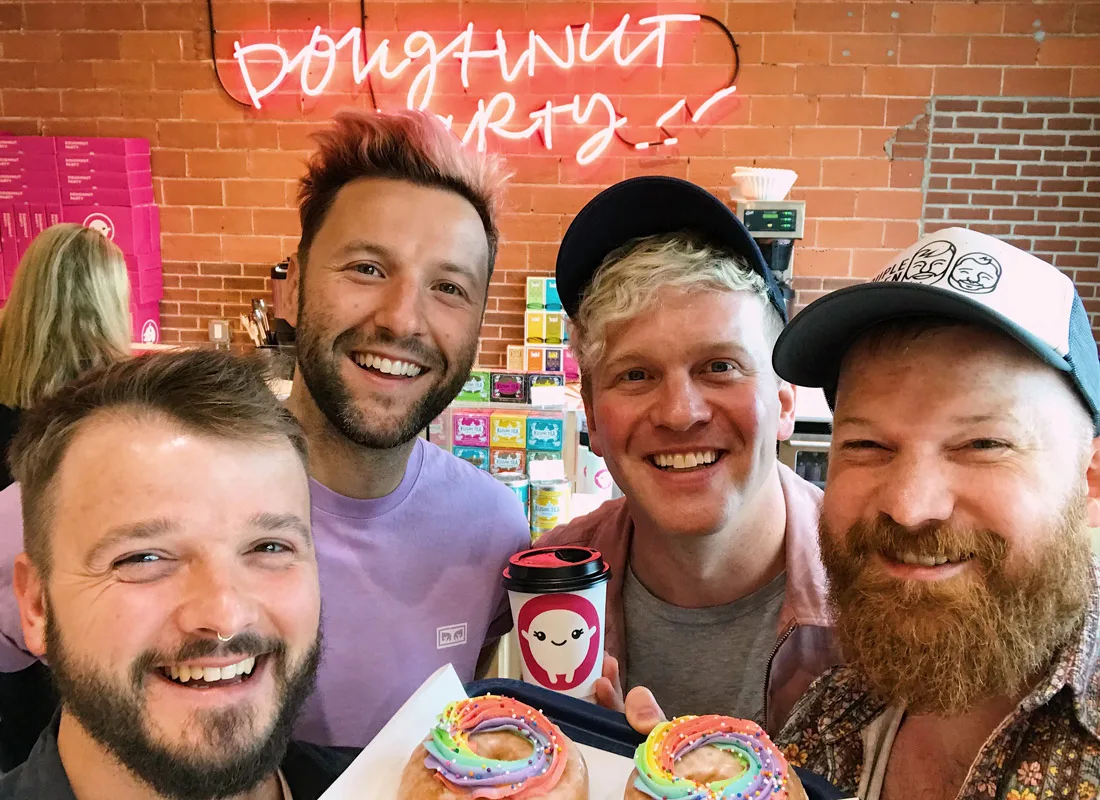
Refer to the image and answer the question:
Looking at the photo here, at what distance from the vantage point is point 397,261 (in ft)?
5.40

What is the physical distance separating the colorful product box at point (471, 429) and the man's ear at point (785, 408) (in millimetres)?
1796

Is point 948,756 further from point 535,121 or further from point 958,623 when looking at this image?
point 535,121

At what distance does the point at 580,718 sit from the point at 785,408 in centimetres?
83

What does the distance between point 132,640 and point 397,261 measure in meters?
0.90

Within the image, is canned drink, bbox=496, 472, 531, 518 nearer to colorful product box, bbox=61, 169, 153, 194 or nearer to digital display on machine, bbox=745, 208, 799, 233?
digital display on machine, bbox=745, 208, 799, 233

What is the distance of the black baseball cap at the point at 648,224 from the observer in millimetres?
1562

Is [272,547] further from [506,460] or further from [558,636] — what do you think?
[506,460]

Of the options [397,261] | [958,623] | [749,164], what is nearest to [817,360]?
[958,623]

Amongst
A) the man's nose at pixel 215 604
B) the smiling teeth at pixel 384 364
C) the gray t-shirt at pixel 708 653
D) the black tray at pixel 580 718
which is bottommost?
the gray t-shirt at pixel 708 653

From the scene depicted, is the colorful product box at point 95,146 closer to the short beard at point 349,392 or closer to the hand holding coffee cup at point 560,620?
the short beard at point 349,392

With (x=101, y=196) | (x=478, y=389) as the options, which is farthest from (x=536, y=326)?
(x=101, y=196)

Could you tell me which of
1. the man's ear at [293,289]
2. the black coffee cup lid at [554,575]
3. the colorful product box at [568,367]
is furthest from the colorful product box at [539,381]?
the black coffee cup lid at [554,575]

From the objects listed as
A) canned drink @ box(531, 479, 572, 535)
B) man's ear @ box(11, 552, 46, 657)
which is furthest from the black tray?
canned drink @ box(531, 479, 572, 535)

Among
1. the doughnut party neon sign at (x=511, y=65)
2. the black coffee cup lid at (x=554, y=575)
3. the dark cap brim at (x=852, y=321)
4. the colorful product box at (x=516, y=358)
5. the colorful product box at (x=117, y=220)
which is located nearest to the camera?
the dark cap brim at (x=852, y=321)
